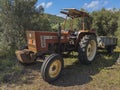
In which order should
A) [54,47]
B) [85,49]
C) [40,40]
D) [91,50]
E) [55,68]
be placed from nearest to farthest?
[55,68] → [40,40] → [54,47] → [85,49] → [91,50]

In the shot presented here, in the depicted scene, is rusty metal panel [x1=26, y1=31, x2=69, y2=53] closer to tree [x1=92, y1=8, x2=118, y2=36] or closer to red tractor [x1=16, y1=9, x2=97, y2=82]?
red tractor [x1=16, y1=9, x2=97, y2=82]

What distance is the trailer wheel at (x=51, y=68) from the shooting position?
5.05m

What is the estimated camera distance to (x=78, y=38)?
685cm

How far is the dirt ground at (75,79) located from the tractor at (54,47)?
272 mm

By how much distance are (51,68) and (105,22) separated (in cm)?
1134

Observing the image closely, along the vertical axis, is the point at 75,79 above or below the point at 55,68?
below

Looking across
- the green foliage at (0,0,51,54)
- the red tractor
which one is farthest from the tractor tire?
the green foliage at (0,0,51,54)

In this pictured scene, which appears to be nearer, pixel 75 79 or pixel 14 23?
pixel 75 79

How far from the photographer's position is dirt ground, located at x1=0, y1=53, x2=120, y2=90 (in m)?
4.97

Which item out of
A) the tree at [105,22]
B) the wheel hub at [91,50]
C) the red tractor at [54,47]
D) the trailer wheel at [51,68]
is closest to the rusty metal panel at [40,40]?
the red tractor at [54,47]

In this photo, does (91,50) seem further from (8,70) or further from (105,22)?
(105,22)

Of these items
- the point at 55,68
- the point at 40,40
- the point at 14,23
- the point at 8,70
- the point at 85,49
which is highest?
the point at 14,23

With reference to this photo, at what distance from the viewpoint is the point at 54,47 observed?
248 inches

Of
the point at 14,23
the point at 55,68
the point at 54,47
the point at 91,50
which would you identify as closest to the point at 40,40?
the point at 54,47
